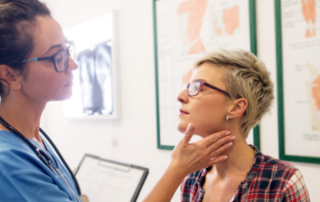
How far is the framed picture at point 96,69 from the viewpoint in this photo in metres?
2.19

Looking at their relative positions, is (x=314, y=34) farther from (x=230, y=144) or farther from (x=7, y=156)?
(x=7, y=156)

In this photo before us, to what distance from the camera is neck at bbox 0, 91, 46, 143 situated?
0.88 meters

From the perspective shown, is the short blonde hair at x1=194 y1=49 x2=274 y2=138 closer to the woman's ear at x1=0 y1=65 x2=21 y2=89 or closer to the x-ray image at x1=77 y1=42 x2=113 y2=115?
the woman's ear at x1=0 y1=65 x2=21 y2=89

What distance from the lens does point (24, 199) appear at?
0.69 m

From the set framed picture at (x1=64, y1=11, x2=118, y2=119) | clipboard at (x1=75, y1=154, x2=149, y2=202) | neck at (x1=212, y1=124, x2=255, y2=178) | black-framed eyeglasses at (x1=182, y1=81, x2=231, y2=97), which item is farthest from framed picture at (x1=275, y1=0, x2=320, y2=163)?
framed picture at (x1=64, y1=11, x2=118, y2=119)

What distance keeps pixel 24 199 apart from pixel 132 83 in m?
1.47

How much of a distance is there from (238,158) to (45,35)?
89cm

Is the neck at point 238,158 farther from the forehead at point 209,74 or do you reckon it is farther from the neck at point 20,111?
the neck at point 20,111

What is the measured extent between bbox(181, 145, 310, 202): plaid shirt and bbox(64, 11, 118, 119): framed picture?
4.51ft

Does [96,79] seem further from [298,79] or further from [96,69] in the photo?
[298,79]

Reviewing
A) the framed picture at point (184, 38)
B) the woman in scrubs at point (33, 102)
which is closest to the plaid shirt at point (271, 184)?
the woman in scrubs at point (33, 102)

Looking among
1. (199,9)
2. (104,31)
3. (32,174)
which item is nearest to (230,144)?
(32,174)

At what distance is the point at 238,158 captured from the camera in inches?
43.0

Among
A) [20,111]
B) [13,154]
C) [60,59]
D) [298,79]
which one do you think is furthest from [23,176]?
[298,79]
